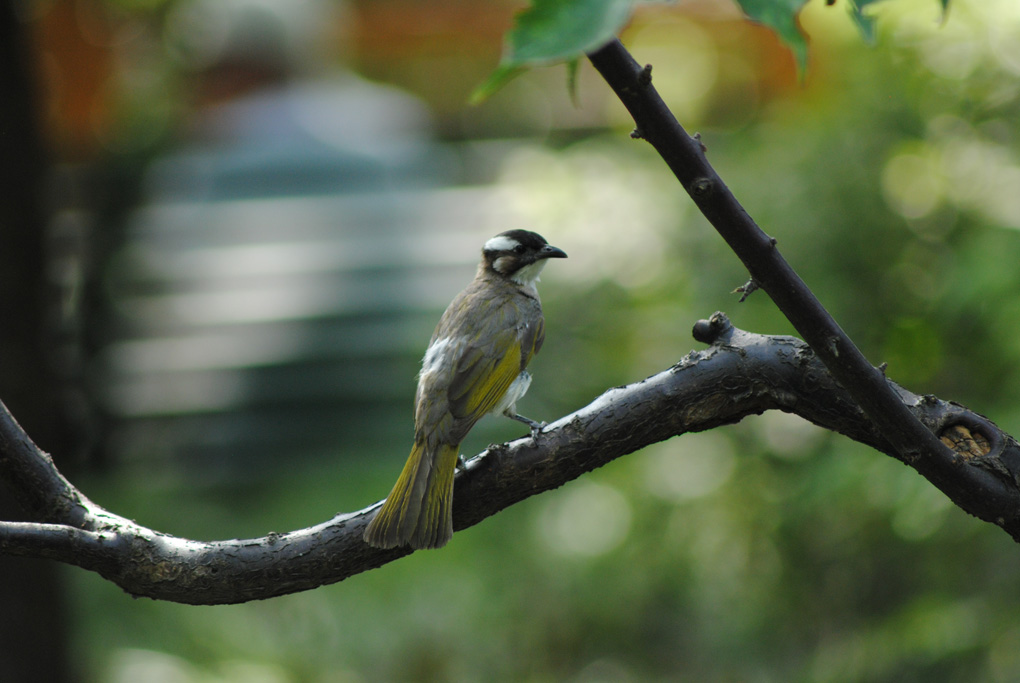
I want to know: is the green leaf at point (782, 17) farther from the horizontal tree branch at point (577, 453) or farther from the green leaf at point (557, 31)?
the horizontal tree branch at point (577, 453)

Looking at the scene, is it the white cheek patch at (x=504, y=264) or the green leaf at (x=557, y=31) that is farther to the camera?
the white cheek patch at (x=504, y=264)

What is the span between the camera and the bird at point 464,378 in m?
1.85

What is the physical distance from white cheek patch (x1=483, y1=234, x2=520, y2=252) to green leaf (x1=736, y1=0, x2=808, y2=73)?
7.88ft

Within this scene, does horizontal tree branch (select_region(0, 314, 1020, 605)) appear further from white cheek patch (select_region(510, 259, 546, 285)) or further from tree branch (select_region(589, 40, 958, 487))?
white cheek patch (select_region(510, 259, 546, 285))

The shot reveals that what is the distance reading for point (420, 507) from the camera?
1854 millimetres

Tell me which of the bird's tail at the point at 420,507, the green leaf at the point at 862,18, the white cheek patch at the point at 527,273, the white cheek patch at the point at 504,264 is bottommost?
the bird's tail at the point at 420,507

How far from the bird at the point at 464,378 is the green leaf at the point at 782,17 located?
3.79 ft

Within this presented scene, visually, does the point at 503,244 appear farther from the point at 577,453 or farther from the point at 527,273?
the point at 577,453

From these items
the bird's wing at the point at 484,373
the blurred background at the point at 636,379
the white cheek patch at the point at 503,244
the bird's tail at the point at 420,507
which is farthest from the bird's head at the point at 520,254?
the blurred background at the point at 636,379

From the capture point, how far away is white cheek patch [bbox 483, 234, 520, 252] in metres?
3.31

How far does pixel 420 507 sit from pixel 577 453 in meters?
0.35

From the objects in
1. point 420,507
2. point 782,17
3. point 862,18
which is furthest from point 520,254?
point 782,17

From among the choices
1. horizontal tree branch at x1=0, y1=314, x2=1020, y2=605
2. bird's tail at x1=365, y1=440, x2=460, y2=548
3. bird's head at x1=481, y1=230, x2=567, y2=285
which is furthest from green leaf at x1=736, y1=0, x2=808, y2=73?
bird's head at x1=481, y1=230, x2=567, y2=285

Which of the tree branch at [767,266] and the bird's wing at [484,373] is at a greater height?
the bird's wing at [484,373]
